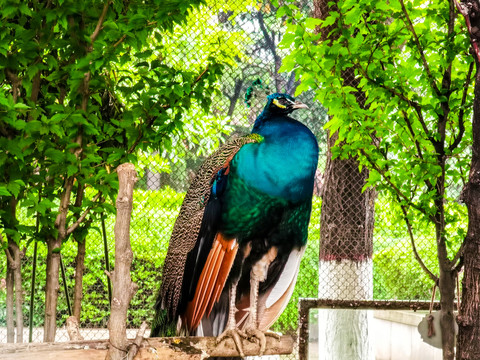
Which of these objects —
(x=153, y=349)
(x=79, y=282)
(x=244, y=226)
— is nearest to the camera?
(x=153, y=349)

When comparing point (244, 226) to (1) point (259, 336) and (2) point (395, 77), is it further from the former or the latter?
(2) point (395, 77)

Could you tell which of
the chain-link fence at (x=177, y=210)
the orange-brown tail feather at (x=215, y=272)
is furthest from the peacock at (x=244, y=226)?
the chain-link fence at (x=177, y=210)

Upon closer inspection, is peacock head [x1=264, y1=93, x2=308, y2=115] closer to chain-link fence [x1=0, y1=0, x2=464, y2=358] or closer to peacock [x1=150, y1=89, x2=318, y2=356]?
peacock [x1=150, y1=89, x2=318, y2=356]

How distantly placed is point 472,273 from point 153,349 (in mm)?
1022

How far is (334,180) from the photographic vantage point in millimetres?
4012

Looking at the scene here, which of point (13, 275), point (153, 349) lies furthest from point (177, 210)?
point (153, 349)

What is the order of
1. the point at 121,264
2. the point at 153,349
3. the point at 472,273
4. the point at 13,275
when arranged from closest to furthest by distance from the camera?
the point at 121,264, the point at 153,349, the point at 472,273, the point at 13,275

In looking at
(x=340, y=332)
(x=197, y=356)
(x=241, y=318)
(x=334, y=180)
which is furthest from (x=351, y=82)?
(x=197, y=356)

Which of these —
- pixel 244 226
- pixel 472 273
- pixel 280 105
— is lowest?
pixel 472 273

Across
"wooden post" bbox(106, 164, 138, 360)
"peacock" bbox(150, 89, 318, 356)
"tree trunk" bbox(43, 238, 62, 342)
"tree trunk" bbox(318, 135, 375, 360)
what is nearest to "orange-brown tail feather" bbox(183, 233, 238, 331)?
"peacock" bbox(150, 89, 318, 356)

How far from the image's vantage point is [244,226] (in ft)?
6.95

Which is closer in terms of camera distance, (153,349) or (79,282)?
(153,349)

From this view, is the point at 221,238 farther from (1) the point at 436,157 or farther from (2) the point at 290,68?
(1) the point at 436,157

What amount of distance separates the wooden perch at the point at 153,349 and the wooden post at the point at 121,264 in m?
0.06
